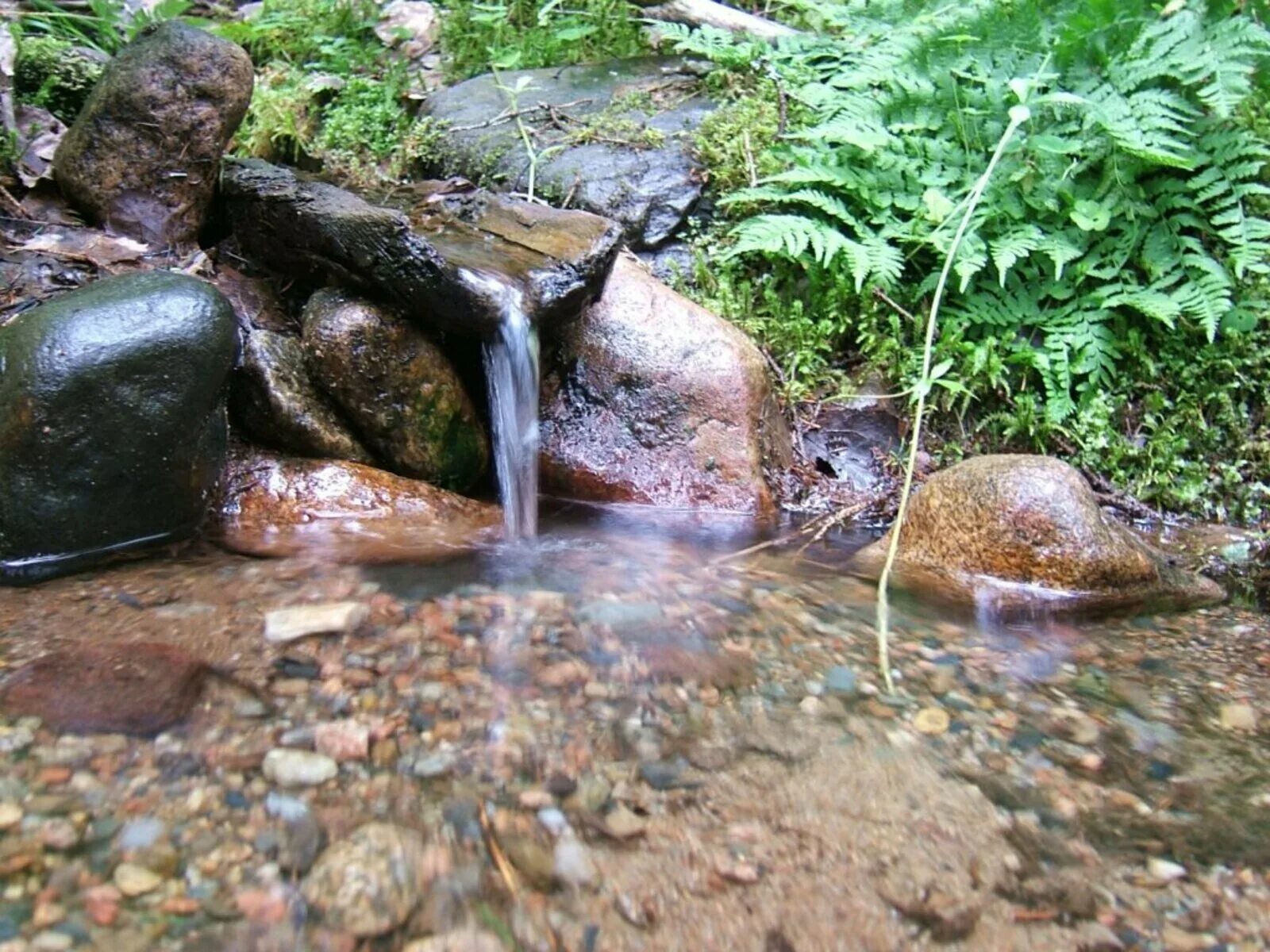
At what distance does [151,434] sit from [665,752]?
2021 mm

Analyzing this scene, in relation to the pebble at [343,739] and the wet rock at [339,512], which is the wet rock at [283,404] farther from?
the pebble at [343,739]

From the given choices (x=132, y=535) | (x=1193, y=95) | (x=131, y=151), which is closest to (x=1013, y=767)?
(x=132, y=535)

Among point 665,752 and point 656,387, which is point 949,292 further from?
point 665,752

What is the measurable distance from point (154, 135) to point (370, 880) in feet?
11.9

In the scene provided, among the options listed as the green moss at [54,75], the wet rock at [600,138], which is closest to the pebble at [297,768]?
the wet rock at [600,138]

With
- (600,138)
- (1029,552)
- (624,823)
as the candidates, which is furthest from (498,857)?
(600,138)

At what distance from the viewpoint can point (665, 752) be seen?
1.71m

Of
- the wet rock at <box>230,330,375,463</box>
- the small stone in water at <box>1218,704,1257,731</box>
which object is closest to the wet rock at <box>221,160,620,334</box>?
the wet rock at <box>230,330,375,463</box>

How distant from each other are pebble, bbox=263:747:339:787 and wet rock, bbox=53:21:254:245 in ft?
10.00

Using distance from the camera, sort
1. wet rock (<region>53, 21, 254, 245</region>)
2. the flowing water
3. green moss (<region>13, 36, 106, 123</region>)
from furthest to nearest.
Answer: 1. green moss (<region>13, 36, 106, 123</region>)
2. wet rock (<region>53, 21, 254, 245</region>)
3. the flowing water

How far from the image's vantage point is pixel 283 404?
128 inches

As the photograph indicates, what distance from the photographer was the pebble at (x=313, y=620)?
6.86 feet

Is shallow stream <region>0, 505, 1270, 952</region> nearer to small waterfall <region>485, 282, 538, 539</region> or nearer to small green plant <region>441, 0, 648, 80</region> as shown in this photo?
small waterfall <region>485, 282, 538, 539</region>

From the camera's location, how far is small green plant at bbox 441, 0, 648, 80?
597cm
